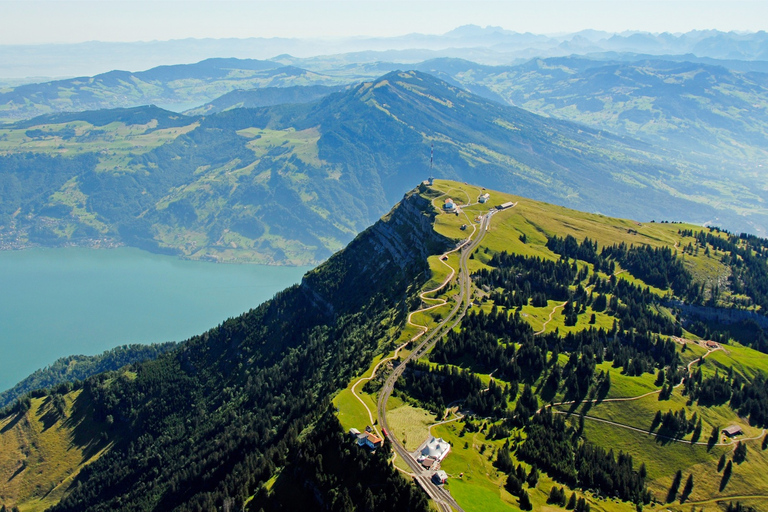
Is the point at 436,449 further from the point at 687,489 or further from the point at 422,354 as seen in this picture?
the point at 687,489

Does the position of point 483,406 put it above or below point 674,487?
above

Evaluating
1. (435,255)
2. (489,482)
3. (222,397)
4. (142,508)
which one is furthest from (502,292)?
(142,508)

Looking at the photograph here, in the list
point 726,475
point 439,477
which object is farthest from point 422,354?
point 726,475

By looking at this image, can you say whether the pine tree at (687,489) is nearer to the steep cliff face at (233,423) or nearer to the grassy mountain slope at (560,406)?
the grassy mountain slope at (560,406)

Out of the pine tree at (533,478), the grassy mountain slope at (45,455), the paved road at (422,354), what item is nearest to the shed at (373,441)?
the paved road at (422,354)

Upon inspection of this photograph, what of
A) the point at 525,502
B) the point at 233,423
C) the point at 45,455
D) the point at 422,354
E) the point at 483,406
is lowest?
the point at 45,455

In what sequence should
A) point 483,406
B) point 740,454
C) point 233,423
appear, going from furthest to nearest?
point 233,423
point 740,454
point 483,406

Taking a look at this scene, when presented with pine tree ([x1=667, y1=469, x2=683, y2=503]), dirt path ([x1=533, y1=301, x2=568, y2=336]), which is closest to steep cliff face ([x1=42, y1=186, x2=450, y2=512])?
dirt path ([x1=533, y1=301, x2=568, y2=336])

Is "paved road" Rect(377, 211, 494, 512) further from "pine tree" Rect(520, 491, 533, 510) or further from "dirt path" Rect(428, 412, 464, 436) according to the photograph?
"pine tree" Rect(520, 491, 533, 510)

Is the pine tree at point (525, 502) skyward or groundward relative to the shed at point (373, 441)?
groundward
